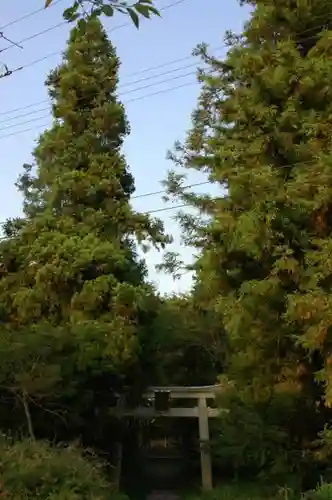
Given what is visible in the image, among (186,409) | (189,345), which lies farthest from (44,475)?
(189,345)

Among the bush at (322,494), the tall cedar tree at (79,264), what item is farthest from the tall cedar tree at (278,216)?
the tall cedar tree at (79,264)

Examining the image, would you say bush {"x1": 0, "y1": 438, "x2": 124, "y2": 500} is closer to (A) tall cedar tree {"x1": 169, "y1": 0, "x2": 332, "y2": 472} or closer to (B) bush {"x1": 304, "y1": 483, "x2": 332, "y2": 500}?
(B) bush {"x1": 304, "y1": 483, "x2": 332, "y2": 500}

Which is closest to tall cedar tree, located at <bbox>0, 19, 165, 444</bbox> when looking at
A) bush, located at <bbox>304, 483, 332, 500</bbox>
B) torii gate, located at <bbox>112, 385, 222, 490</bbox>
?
torii gate, located at <bbox>112, 385, 222, 490</bbox>

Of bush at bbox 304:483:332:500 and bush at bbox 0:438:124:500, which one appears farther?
bush at bbox 304:483:332:500

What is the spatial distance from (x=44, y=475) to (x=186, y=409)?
407 inches

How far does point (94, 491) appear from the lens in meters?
8.14

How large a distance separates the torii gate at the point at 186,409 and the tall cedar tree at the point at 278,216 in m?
4.02

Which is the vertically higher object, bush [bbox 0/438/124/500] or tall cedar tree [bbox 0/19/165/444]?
tall cedar tree [bbox 0/19/165/444]

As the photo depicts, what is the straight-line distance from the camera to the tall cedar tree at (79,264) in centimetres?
1276

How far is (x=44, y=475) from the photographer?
25.6ft

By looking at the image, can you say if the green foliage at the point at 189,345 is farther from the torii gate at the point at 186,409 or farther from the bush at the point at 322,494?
the bush at the point at 322,494

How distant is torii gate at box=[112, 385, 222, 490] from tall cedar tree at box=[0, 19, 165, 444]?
1.79 metres

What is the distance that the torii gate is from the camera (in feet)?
53.1

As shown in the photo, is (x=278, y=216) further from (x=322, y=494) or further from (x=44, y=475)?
(x=44, y=475)
